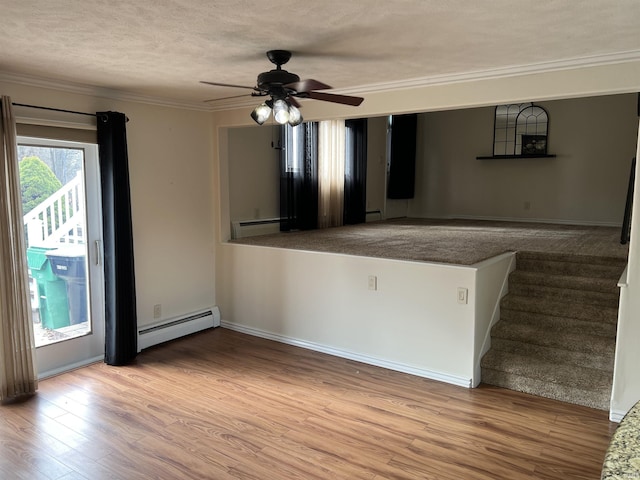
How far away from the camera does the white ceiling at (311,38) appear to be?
211 cm

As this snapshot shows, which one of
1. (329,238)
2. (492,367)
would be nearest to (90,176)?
(329,238)

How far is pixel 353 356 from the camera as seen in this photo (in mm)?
4191

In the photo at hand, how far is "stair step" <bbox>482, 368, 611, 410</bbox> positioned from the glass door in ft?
10.9

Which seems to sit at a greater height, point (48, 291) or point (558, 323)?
point (48, 291)

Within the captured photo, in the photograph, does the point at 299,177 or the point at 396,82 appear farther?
the point at 299,177

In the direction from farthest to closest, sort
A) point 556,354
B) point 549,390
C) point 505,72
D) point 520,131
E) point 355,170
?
point 520,131 < point 355,170 < point 556,354 < point 549,390 < point 505,72

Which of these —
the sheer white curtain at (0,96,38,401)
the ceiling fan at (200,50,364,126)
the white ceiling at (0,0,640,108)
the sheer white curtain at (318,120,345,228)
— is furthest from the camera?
the sheer white curtain at (318,120,345,228)

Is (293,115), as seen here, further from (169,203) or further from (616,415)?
(616,415)

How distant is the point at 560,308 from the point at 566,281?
1.03 feet

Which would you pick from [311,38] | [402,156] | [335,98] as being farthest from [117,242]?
[402,156]

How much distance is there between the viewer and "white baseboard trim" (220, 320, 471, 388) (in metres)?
3.70

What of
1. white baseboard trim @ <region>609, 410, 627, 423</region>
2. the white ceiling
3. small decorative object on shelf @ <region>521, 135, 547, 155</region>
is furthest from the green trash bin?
small decorative object on shelf @ <region>521, 135, 547, 155</region>

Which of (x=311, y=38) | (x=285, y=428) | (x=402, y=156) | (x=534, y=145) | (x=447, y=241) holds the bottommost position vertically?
(x=285, y=428)

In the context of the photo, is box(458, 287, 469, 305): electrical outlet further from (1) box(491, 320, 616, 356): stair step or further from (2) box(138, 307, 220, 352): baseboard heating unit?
(2) box(138, 307, 220, 352): baseboard heating unit
